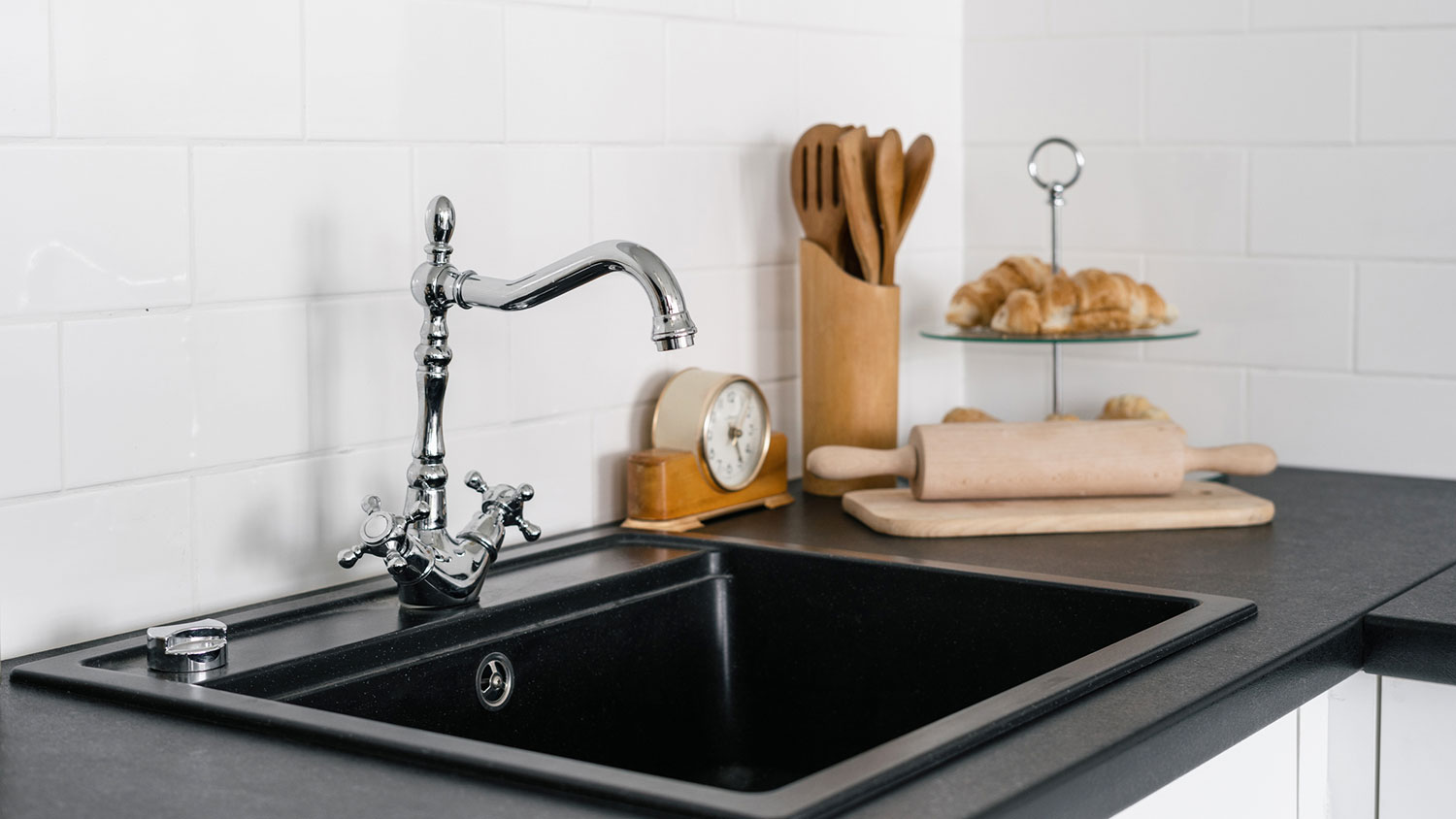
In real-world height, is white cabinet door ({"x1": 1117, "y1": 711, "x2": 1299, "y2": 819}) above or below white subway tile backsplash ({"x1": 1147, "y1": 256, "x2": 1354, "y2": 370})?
below

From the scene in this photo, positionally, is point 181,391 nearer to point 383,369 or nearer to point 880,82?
point 383,369

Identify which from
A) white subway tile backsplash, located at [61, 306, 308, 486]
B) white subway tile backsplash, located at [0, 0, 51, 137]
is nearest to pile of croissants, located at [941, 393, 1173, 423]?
white subway tile backsplash, located at [61, 306, 308, 486]

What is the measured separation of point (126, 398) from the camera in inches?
44.3

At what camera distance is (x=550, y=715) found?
1260 mm

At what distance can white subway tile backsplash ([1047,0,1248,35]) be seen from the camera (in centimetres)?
186

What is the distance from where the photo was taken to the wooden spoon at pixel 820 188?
1.70 m

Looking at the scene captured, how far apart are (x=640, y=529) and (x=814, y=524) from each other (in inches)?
7.1

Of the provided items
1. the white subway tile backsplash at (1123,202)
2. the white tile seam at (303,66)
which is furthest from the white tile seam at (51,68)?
the white subway tile backsplash at (1123,202)

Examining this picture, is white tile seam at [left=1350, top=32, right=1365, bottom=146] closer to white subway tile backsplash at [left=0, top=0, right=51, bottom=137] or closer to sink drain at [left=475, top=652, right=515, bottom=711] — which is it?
sink drain at [left=475, top=652, right=515, bottom=711]

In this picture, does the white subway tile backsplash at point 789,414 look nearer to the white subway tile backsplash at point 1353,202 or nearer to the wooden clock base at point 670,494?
the wooden clock base at point 670,494

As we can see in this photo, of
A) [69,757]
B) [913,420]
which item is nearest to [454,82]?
[69,757]

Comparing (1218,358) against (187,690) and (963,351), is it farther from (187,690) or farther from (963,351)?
(187,690)

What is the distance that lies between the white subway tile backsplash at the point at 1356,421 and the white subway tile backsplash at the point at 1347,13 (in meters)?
0.40

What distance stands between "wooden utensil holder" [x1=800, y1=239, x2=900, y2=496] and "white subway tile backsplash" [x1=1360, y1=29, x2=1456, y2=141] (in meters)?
0.59
